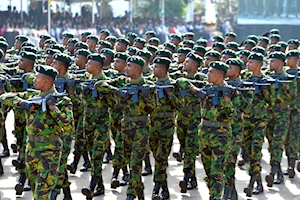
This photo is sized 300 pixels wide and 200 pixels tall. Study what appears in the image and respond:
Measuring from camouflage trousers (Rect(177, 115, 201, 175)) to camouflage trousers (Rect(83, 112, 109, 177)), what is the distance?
3.98 ft

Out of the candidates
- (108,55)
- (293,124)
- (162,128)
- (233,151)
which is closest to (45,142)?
(162,128)

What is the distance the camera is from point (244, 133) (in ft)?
35.0

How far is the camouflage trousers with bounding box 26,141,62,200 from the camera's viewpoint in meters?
8.18

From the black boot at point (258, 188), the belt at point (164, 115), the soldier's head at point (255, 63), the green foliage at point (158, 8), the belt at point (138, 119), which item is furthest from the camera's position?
the green foliage at point (158, 8)

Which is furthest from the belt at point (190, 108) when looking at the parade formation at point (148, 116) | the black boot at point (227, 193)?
the black boot at point (227, 193)

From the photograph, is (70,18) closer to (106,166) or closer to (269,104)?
(106,166)

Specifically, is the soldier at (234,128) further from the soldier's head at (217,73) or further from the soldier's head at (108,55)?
the soldier's head at (108,55)

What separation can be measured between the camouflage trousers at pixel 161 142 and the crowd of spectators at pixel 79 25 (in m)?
17.7

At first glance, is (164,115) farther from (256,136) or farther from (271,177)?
(271,177)

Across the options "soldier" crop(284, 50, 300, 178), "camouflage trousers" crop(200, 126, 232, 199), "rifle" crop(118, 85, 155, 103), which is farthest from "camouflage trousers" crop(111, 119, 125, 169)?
"soldier" crop(284, 50, 300, 178)

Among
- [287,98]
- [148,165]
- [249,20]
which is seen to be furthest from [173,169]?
[249,20]

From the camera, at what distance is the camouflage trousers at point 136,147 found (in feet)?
31.0

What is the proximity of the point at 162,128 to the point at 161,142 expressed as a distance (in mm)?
200

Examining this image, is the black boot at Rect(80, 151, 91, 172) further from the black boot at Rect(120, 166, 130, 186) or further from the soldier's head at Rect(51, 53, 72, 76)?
the soldier's head at Rect(51, 53, 72, 76)
